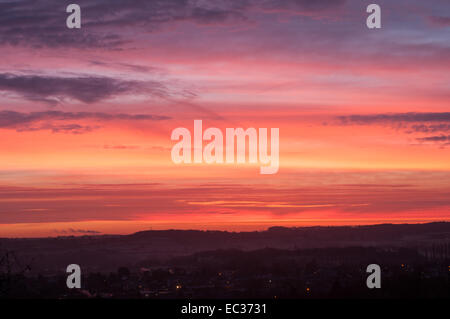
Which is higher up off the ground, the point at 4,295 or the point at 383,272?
the point at 4,295

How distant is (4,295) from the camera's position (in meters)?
13.2

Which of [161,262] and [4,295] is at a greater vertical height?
[4,295]
